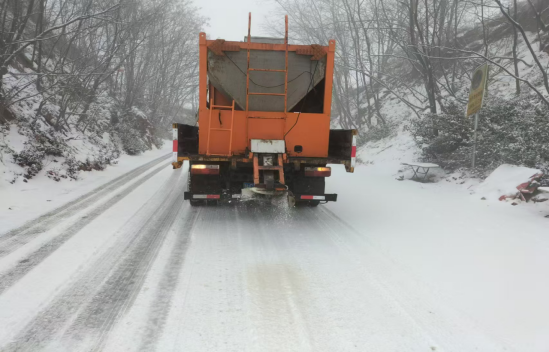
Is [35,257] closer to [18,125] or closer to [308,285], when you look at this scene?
[308,285]

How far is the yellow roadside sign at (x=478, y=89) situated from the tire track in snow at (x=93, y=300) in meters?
8.22

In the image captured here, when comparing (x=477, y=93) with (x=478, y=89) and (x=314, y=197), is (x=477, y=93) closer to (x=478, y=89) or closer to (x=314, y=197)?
(x=478, y=89)

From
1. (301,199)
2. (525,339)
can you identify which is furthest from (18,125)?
(525,339)

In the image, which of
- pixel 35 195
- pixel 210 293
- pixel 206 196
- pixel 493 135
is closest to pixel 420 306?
pixel 210 293

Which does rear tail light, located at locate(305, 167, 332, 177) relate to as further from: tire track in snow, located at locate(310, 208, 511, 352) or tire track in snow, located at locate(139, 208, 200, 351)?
tire track in snow, located at locate(139, 208, 200, 351)

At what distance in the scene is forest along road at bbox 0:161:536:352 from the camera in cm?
257

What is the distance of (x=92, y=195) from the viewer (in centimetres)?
764

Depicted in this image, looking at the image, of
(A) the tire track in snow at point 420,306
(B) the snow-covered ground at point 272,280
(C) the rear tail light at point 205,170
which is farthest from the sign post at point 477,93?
(C) the rear tail light at point 205,170

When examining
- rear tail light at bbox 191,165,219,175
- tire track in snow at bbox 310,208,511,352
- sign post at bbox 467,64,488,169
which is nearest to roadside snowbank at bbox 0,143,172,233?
rear tail light at bbox 191,165,219,175

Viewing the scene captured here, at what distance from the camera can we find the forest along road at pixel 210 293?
257 centimetres

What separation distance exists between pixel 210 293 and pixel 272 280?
0.67 meters

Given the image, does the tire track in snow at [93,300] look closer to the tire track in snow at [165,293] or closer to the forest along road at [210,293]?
the forest along road at [210,293]

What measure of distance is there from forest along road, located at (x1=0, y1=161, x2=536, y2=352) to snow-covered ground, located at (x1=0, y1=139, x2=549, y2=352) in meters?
0.01

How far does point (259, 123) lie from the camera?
598cm
